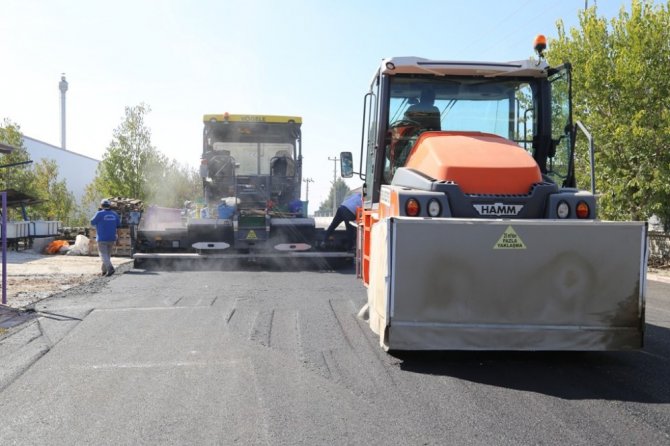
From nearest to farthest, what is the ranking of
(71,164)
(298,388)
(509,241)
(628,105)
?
(298,388) < (509,241) < (628,105) < (71,164)

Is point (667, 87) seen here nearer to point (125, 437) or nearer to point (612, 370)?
point (612, 370)

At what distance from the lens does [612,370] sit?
5.59 meters

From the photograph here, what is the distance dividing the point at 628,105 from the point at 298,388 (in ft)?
43.1

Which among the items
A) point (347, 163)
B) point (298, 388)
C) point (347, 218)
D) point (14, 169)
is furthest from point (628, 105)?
point (14, 169)

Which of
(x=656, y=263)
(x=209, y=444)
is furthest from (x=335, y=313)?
(x=656, y=263)

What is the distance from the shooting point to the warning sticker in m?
5.44

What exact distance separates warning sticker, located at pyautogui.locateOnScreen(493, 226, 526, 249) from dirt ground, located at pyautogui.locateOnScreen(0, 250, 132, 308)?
22.3 ft

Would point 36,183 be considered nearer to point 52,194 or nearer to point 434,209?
point 52,194

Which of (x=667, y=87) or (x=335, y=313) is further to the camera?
(x=667, y=87)

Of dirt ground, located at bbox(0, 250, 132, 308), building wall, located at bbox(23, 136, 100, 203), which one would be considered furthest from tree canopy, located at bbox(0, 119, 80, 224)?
building wall, located at bbox(23, 136, 100, 203)

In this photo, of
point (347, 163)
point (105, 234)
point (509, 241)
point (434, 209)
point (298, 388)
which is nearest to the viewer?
point (298, 388)

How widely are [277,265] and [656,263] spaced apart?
8930 mm

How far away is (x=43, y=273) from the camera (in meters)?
13.5

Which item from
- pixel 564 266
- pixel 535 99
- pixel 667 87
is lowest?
pixel 564 266
